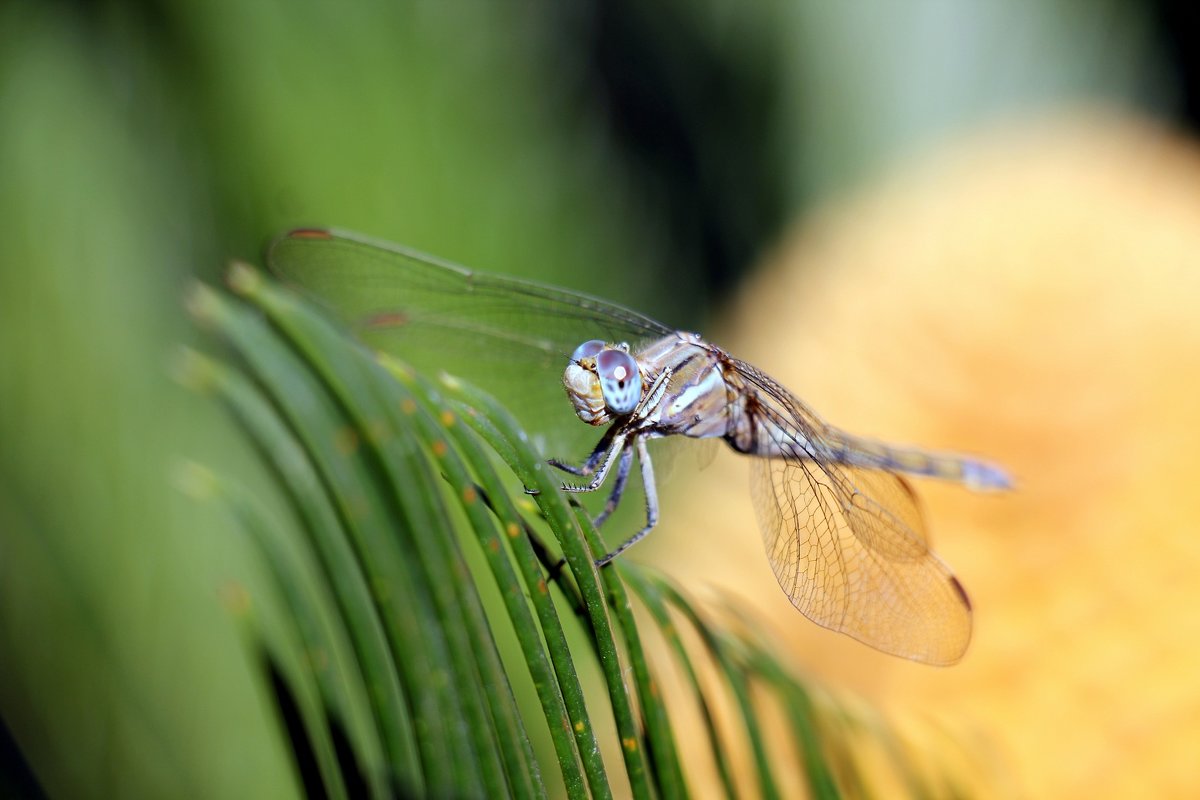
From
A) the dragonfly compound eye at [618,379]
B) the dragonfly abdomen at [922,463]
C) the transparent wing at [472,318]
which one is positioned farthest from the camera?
the dragonfly abdomen at [922,463]

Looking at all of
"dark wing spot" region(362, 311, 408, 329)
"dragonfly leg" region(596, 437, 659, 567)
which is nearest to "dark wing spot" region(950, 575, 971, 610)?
"dragonfly leg" region(596, 437, 659, 567)

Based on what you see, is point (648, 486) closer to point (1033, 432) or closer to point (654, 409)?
point (654, 409)

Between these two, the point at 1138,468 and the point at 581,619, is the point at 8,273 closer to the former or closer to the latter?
the point at 581,619

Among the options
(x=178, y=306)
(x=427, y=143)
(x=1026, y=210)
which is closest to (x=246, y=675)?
(x=178, y=306)

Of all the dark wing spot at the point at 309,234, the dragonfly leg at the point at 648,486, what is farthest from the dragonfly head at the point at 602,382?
the dark wing spot at the point at 309,234

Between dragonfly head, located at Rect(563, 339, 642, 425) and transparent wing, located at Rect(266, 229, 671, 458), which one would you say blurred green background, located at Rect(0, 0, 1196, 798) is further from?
dragonfly head, located at Rect(563, 339, 642, 425)

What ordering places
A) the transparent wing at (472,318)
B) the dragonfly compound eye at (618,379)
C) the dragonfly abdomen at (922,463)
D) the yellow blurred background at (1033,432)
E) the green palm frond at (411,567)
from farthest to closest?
the yellow blurred background at (1033,432) < the dragonfly abdomen at (922,463) < the transparent wing at (472,318) < the dragonfly compound eye at (618,379) < the green palm frond at (411,567)

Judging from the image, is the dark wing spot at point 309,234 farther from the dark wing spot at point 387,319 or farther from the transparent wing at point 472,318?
the dark wing spot at point 387,319
